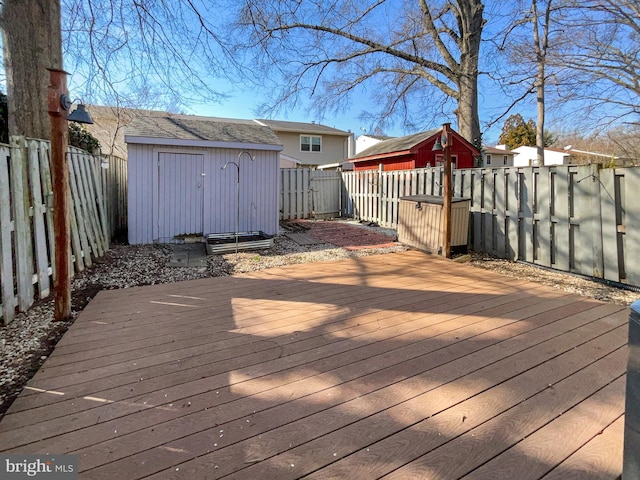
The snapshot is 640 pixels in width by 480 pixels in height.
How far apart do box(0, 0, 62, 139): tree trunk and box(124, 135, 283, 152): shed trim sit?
2.20 m

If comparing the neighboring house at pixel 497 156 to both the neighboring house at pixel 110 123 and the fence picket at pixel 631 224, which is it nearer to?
the neighboring house at pixel 110 123

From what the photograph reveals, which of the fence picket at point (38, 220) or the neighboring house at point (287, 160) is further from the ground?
the neighboring house at point (287, 160)

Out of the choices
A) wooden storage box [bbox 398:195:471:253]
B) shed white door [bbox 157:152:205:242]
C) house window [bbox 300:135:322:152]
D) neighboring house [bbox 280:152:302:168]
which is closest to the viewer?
wooden storage box [bbox 398:195:471:253]

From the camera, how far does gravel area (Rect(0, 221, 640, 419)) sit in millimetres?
2428

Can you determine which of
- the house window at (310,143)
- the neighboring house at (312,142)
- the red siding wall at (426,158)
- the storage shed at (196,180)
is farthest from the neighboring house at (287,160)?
the storage shed at (196,180)

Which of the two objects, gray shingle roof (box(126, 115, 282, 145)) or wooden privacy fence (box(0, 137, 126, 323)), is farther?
gray shingle roof (box(126, 115, 282, 145))

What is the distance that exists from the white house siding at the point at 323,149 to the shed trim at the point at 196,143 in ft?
47.3

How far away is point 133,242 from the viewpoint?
685 cm

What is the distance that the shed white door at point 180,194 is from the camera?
6949mm

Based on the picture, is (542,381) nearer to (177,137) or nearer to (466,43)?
(177,137)

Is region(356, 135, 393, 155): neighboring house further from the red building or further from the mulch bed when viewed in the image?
the mulch bed

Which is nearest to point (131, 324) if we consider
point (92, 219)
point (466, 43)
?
point (92, 219)

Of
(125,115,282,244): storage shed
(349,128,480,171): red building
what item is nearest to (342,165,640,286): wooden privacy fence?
(125,115,282,244): storage shed

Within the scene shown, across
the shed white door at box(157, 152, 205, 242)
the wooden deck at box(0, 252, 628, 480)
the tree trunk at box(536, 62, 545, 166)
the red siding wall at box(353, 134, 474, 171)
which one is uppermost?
the tree trunk at box(536, 62, 545, 166)
